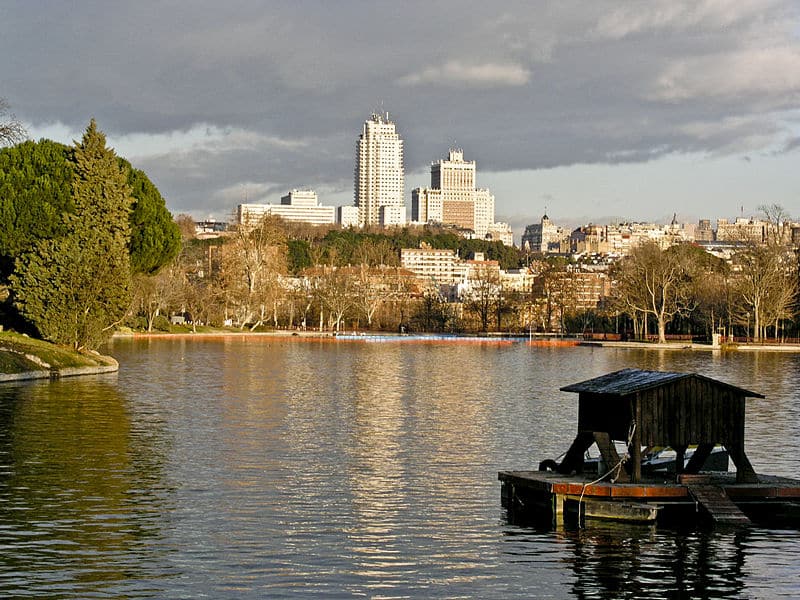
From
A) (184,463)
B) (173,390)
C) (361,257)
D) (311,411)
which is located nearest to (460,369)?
(173,390)

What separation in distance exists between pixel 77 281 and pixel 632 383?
43.2m

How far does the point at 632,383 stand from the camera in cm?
2216

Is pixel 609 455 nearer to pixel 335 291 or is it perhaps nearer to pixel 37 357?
pixel 37 357

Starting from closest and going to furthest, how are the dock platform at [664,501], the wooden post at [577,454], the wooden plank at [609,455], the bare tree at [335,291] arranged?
the dock platform at [664,501] < the wooden plank at [609,455] < the wooden post at [577,454] < the bare tree at [335,291]

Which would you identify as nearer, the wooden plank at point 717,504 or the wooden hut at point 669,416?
the wooden plank at point 717,504

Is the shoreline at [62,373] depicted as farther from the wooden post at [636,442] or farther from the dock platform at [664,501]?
the wooden post at [636,442]

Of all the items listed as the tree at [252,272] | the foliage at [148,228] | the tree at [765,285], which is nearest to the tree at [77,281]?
the foliage at [148,228]

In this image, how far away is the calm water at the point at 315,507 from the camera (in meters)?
17.1

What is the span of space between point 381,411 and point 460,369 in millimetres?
30952

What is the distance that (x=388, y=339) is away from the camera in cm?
13350

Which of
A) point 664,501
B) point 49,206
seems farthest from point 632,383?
point 49,206

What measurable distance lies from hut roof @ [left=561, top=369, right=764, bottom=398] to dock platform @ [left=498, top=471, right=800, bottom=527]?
1.79 metres

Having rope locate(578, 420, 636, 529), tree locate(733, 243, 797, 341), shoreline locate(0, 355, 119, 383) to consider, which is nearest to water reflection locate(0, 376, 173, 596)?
rope locate(578, 420, 636, 529)

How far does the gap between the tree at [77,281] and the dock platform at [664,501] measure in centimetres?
4197
